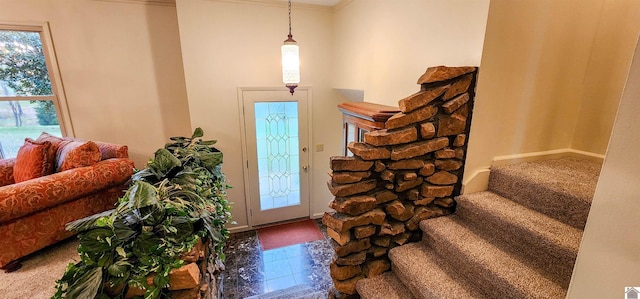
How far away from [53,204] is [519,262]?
3.12 meters

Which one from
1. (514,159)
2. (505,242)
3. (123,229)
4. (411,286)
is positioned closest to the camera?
(123,229)

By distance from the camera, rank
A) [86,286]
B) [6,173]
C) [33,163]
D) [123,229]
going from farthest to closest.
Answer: [6,173]
[33,163]
[123,229]
[86,286]

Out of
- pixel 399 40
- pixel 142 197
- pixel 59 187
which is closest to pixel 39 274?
pixel 59 187

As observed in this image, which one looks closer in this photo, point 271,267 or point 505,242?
point 505,242

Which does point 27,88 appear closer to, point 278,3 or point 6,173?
point 6,173

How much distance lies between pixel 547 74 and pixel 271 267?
3043 millimetres

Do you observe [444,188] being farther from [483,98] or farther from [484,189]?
[483,98]

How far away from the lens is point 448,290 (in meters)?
1.32

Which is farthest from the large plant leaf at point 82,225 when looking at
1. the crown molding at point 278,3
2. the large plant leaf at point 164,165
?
the crown molding at point 278,3

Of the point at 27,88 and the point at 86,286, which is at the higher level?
the point at 27,88

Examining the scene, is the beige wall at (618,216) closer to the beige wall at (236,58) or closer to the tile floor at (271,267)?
the tile floor at (271,267)

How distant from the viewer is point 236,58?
126 inches

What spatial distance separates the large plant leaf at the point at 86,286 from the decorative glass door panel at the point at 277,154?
2.69 m

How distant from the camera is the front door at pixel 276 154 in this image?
3471 millimetres
